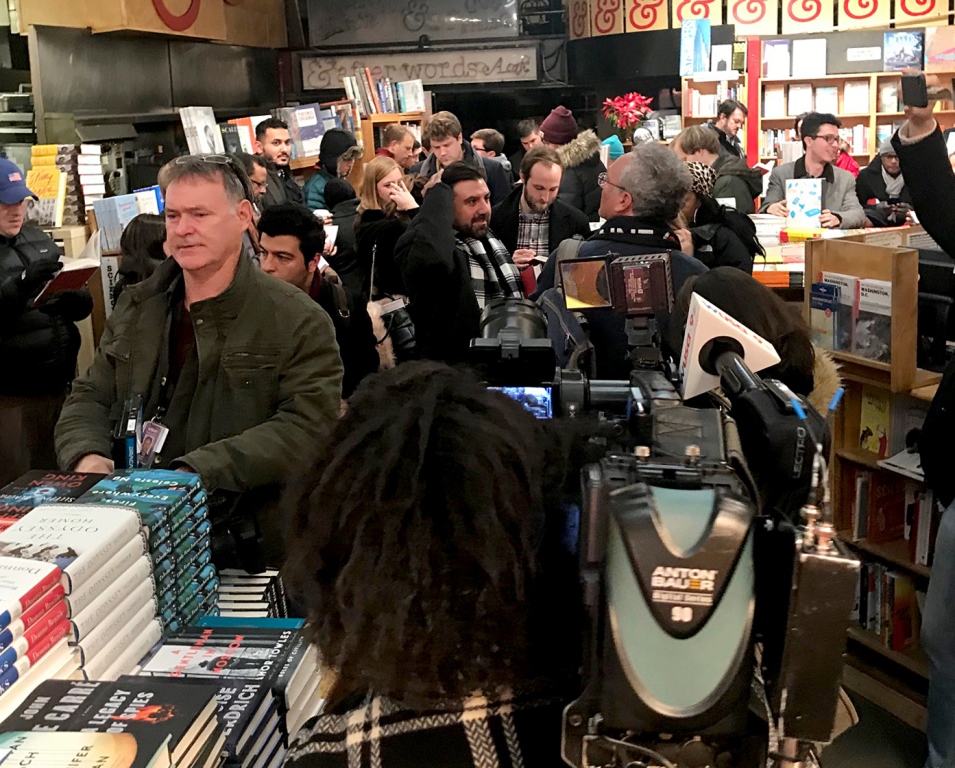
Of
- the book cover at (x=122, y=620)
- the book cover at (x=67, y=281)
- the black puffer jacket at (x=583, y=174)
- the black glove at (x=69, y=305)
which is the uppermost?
the black puffer jacket at (x=583, y=174)

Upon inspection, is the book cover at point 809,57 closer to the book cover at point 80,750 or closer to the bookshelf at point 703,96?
the bookshelf at point 703,96

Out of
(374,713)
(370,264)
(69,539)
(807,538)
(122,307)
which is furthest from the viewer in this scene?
(370,264)

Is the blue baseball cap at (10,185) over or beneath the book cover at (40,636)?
over

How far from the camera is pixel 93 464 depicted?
1.95m

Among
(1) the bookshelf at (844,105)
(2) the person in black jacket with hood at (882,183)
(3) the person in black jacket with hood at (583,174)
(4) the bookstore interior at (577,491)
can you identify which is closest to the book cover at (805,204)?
(4) the bookstore interior at (577,491)

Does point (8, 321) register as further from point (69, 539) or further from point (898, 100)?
point (898, 100)

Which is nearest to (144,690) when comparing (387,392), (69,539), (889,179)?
(69,539)

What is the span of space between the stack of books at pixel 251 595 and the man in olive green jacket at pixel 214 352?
0.26 feet

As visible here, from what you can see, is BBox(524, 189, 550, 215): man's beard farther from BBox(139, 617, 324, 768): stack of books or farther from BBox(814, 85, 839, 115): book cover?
BBox(814, 85, 839, 115): book cover

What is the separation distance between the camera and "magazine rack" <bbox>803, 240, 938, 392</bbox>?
9.21ft

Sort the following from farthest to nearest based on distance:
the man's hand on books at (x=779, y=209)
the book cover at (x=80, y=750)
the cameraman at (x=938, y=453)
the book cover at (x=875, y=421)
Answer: the man's hand on books at (x=779, y=209)
the book cover at (x=875, y=421)
the cameraman at (x=938, y=453)
the book cover at (x=80, y=750)

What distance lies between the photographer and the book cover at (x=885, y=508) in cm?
320

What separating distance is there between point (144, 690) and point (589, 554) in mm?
663

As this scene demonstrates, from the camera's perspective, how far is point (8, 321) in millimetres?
3859
